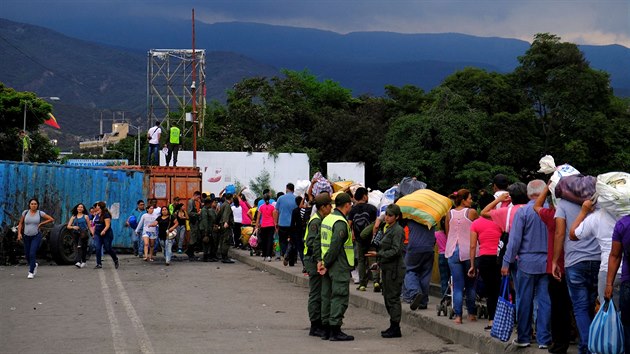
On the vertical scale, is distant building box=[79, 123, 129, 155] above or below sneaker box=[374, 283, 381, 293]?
above

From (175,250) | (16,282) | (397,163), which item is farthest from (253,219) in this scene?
(397,163)

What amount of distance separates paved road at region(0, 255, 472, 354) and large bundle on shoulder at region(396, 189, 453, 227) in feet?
5.21

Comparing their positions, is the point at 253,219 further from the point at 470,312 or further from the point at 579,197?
the point at 579,197

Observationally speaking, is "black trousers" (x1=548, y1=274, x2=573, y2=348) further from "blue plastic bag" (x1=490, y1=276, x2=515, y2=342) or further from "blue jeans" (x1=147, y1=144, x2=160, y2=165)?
"blue jeans" (x1=147, y1=144, x2=160, y2=165)

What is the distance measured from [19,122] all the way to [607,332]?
6349 cm

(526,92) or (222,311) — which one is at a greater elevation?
(526,92)

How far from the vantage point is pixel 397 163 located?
63.2 m

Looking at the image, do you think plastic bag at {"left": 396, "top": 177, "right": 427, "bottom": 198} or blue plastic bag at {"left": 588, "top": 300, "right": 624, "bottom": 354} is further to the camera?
plastic bag at {"left": 396, "top": 177, "right": 427, "bottom": 198}

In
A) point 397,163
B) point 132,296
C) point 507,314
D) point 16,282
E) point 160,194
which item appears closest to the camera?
point 507,314

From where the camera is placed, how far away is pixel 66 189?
97.0ft

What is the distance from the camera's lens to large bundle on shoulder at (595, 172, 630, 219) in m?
8.80

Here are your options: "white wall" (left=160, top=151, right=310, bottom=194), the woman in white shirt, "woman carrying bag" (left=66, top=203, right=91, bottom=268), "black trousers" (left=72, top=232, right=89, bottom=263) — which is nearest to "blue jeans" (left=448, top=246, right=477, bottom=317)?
"woman carrying bag" (left=66, top=203, right=91, bottom=268)

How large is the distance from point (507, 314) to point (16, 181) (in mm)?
19554

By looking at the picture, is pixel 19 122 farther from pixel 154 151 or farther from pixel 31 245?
pixel 31 245
